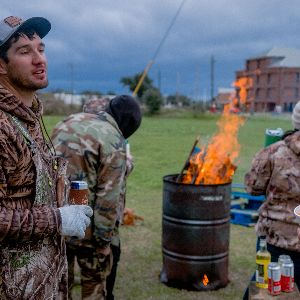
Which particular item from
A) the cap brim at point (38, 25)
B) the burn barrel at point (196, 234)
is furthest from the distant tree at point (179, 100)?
the cap brim at point (38, 25)

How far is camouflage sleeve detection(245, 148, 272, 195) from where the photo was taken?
13.7ft

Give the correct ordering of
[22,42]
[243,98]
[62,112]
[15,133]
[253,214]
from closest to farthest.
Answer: [15,133] < [22,42] < [243,98] < [253,214] < [62,112]

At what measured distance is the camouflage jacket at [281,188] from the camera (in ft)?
13.2

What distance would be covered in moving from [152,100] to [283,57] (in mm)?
43357

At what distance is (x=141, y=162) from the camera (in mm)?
16656

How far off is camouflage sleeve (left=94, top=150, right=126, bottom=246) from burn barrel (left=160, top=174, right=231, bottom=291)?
1.48 metres

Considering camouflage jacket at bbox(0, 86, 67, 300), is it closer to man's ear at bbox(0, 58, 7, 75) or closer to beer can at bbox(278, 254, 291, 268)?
man's ear at bbox(0, 58, 7, 75)

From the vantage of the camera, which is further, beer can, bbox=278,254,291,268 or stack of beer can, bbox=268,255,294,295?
beer can, bbox=278,254,291,268

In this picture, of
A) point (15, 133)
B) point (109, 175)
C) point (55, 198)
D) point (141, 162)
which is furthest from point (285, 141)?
point (141, 162)

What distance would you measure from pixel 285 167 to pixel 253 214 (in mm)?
4533

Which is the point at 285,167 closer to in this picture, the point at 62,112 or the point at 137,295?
the point at 137,295

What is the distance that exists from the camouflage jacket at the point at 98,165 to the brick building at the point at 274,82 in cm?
7155

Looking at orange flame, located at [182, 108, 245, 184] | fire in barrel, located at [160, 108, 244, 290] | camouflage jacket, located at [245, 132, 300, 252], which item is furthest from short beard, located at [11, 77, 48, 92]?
orange flame, located at [182, 108, 245, 184]

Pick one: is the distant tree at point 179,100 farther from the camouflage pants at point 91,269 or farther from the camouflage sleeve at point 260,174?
the camouflage pants at point 91,269
